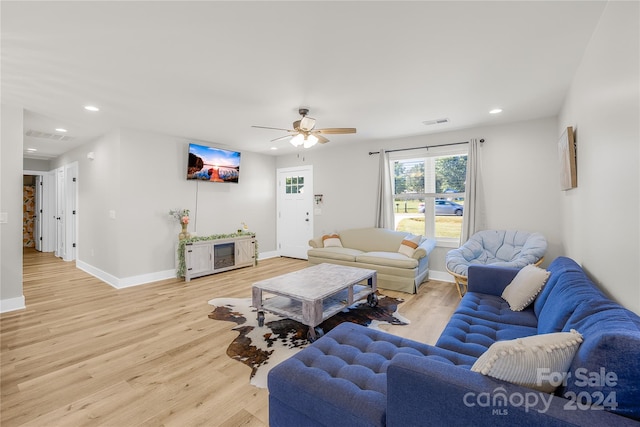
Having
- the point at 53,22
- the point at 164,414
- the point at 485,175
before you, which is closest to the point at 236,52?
the point at 53,22

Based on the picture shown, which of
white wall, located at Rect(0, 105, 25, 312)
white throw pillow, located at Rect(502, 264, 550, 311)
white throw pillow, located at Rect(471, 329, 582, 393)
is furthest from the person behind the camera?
white wall, located at Rect(0, 105, 25, 312)

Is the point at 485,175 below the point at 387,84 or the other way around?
below

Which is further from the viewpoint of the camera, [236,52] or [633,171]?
[236,52]

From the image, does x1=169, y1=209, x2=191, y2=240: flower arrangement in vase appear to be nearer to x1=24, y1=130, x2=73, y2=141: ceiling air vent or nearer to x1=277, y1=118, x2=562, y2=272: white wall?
x1=24, y1=130, x2=73, y2=141: ceiling air vent

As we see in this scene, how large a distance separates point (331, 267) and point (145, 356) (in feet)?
7.36

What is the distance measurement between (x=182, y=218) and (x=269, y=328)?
3.14 m

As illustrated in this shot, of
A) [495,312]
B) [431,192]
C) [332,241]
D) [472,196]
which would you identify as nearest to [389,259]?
[332,241]

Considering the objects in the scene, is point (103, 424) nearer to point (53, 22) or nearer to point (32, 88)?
point (53, 22)

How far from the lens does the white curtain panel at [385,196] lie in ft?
17.9

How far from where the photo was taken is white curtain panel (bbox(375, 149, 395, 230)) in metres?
5.47

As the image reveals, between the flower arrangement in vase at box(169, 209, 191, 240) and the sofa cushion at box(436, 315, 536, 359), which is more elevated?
the flower arrangement in vase at box(169, 209, 191, 240)

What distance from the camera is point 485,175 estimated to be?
4.62 metres

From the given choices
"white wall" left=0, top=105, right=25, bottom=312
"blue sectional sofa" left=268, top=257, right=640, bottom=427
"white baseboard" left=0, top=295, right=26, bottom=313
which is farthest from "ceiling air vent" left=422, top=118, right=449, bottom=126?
"white baseboard" left=0, top=295, right=26, bottom=313

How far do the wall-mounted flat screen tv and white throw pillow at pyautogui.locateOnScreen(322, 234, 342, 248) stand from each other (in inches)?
92.1
